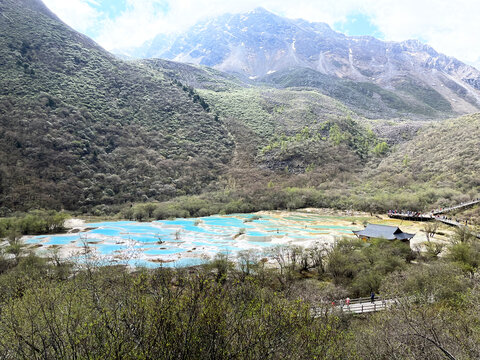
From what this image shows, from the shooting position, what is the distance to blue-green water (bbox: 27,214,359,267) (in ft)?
111

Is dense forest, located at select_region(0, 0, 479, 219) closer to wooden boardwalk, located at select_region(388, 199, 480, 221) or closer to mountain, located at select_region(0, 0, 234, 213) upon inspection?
mountain, located at select_region(0, 0, 234, 213)

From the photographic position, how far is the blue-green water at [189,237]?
1332 inches

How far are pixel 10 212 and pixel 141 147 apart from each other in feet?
129

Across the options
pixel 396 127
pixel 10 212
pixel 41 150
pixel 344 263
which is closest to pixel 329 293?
pixel 344 263

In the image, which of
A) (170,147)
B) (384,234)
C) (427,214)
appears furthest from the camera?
(170,147)

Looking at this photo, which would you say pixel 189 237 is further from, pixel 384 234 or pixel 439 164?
pixel 439 164

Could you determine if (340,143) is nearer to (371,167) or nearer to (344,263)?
(371,167)

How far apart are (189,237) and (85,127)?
53606 millimetres

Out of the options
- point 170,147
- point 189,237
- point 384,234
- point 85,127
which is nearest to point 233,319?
point 384,234

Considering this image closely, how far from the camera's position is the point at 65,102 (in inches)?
3147

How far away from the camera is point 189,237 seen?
44.1 m

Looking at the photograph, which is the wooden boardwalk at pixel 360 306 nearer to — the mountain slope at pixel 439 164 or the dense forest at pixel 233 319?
the dense forest at pixel 233 319

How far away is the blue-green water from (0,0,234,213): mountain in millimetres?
16384

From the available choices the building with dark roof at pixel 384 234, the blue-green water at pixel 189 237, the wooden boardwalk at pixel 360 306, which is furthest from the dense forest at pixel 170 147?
the wooden boardwalk at pixel 360 306
